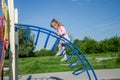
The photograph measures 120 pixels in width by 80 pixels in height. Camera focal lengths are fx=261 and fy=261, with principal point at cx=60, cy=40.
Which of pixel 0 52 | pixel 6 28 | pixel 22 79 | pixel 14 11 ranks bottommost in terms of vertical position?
pixel 22 79

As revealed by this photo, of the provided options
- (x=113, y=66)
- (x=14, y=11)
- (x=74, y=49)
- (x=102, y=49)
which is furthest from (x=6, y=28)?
(x=102, y=49)

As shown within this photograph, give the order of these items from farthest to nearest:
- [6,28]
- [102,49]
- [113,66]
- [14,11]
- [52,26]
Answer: [102,49]
[113,66]
[52,26]
[14,11]
[6,28]

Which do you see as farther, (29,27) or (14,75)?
(29,27)

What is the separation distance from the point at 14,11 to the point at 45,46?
1010 mm

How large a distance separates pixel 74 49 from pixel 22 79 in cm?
295

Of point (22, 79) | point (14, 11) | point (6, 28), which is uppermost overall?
point (14, 11)

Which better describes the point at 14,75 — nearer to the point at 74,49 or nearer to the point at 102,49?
the point at 74,49

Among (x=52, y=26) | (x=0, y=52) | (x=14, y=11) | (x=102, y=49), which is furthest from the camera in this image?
(x=102, y=49)

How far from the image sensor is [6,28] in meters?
5.18

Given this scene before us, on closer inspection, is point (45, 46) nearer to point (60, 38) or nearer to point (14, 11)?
point (60, 38)

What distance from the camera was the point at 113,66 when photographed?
10.4m

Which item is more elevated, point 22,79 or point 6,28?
point 6,28

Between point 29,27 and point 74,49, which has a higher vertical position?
point 29,27

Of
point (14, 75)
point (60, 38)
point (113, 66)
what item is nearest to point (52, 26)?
point (60, 38)
